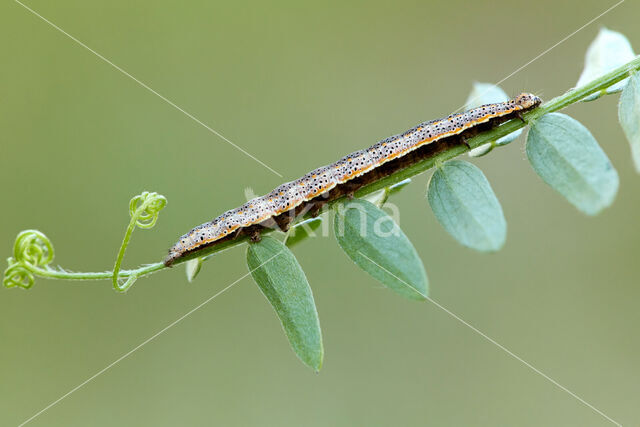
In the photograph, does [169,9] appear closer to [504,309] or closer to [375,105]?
[375,105]

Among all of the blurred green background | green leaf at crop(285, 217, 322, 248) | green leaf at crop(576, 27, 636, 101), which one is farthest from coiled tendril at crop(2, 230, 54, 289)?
the blurred green background

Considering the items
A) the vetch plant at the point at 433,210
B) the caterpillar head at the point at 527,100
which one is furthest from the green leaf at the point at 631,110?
the caterpillar head at the point at 527,100

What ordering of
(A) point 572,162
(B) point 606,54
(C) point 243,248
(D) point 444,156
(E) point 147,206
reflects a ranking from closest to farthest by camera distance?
(A) point 572,162, (D) point 444,156, (E) point 147,206, (B) point 606,54, (C) point 243,248

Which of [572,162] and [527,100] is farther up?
[527,100]

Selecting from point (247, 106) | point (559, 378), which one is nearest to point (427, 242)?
point (559, 378)

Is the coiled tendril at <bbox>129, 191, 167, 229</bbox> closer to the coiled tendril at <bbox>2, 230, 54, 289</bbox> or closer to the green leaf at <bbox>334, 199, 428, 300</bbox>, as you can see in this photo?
the coiled tendril at <bbox>2, 230, 54, 289</bbox>

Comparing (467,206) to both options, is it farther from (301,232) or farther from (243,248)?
(243,248)

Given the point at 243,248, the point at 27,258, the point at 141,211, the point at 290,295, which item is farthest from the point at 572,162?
the point at 243,248
